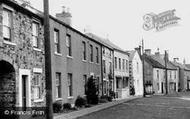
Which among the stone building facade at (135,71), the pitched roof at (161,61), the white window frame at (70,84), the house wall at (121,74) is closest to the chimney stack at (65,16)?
the white window frame at (70,84)

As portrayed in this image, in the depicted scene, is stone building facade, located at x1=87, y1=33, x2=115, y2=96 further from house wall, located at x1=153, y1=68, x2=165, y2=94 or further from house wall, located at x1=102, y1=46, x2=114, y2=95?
house wall, located at x1=153, y1=68, x2=165, y2=94

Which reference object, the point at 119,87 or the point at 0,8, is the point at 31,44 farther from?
the point at 119,87

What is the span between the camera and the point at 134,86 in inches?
2221

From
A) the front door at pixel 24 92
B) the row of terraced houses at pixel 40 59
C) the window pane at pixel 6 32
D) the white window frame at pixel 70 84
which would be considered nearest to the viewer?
the window pane at pixel 6 32

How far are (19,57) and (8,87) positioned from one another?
63.1 inches

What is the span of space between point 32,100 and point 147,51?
63942mm

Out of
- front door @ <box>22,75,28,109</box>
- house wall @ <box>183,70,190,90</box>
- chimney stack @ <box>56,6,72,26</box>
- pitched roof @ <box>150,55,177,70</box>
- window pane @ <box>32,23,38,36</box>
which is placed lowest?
house wall @ <box>183,70,190,90</box>

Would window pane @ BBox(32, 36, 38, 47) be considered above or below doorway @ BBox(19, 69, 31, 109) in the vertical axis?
above

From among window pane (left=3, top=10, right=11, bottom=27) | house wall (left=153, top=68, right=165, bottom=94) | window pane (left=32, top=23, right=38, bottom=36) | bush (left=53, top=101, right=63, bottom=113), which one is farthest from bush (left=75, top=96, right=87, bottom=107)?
house wall (left=153, top=68, right=165, bottom=94)

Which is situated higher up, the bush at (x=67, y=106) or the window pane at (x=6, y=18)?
the window pane at (x=6, y=18)

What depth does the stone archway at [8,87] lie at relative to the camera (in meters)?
16.8

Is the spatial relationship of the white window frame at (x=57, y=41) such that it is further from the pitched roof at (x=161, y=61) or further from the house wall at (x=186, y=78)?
the house wall at (x=186, y=78)

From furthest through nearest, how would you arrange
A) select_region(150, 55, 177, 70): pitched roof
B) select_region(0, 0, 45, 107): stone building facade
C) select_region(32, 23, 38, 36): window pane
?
select_region(150, 55, 177, 70): pitched roof, select_region(32, 23, 38, 36): window pane, select_region(0, 0, 45, 107): stone building facade

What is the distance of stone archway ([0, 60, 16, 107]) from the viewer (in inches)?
661
